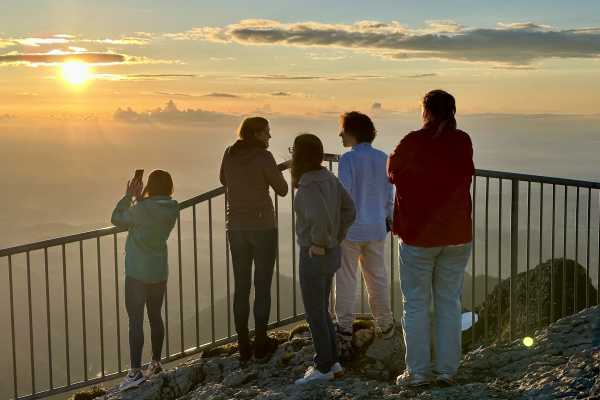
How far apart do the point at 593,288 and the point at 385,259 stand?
5.44 meters

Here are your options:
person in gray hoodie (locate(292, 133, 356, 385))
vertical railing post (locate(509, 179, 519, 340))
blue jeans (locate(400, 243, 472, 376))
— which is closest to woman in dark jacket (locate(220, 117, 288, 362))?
person in gray hoodie (locate(292, 133, 356, 385))

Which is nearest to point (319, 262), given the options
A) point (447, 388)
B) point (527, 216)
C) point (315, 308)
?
point (315, 308)

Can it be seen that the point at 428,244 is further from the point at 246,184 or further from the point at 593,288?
the point at 593,288

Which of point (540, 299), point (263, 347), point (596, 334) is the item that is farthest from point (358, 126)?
point (540, 299)

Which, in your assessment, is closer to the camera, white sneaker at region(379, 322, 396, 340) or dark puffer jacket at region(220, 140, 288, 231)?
dark puffer jacket at region(220, 140, 288, 231)

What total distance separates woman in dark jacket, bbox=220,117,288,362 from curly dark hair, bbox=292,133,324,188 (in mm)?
730

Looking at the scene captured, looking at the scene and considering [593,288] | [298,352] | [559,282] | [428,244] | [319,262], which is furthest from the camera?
[559,282]

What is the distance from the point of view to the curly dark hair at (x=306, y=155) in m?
5.21

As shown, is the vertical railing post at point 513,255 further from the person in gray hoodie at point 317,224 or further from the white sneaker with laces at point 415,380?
the person in gray hoodie at point 317,224

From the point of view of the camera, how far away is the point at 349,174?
19.0ft

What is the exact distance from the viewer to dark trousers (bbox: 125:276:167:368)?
245 inches

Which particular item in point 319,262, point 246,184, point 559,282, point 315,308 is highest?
point 246,184

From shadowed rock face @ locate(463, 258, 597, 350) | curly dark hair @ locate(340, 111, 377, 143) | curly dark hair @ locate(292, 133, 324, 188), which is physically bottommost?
shadowed rock face @ locate(463, 258, 597, 350)

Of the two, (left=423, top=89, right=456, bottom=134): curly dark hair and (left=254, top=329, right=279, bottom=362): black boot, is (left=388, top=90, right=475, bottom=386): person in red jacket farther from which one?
(left=254, top=329, right=279, bottom=362): black boot
